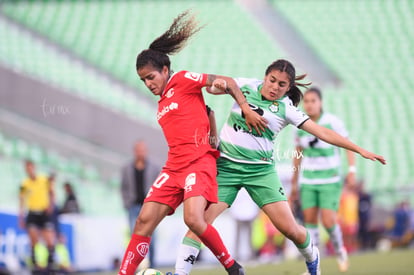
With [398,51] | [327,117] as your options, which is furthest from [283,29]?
[327,117]

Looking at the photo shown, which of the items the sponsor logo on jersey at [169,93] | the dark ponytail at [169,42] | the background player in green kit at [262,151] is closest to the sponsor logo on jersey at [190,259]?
the background player in green kit at [262,151]

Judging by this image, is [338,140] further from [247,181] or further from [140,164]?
[140,164]

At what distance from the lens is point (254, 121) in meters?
6.45

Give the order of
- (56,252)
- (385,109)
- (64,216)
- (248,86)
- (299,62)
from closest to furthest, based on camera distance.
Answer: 1. (248,86)
2. (56,252)
3. (64,216)
4. (385,109)
5. (299,62)

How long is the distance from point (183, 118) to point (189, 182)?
0.53m

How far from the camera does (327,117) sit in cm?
1001

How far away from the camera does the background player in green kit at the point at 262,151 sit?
266 inches

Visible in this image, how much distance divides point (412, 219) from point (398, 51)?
7801 millimetres

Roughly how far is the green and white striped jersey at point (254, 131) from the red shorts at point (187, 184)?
50 cm

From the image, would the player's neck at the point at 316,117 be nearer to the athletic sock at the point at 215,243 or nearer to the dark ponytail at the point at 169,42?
the dark ponytail at the point at 169,42

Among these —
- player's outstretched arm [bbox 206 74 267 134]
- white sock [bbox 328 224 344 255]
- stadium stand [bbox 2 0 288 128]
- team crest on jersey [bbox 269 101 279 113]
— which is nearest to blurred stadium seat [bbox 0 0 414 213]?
stadium stand [bbox 2 0 288 128]

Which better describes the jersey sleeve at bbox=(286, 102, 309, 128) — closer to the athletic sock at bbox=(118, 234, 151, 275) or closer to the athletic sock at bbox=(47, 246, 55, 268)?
the athletic sock at bbox=(118, 234, 151, 275)

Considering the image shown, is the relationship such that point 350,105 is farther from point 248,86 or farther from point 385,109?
point 248,86

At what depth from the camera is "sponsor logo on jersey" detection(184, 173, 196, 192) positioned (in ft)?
20.4
